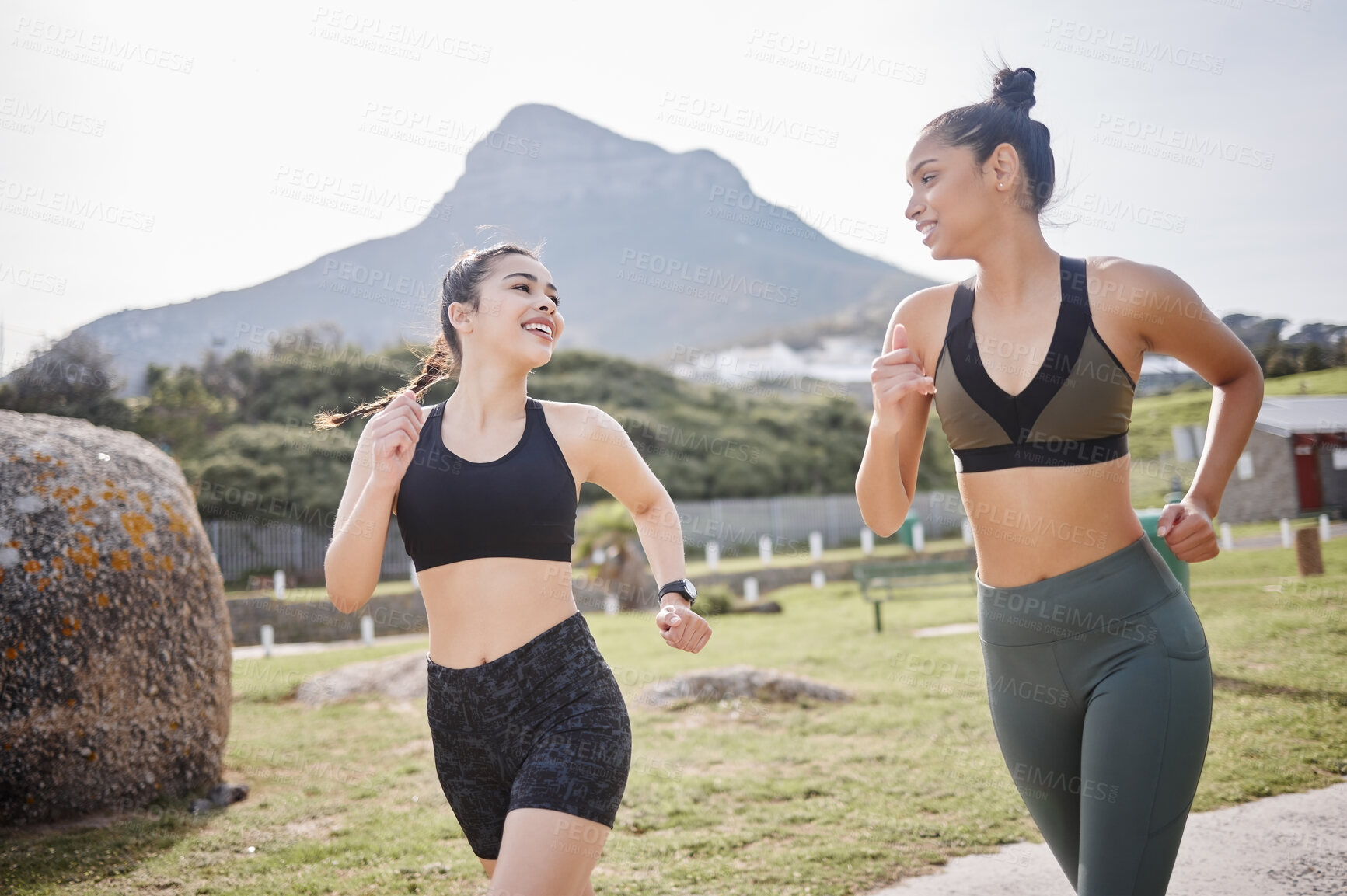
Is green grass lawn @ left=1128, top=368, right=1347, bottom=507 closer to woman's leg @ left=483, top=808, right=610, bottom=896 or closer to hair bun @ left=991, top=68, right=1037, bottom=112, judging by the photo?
hair bun @ left=991, top=68, right=1037, bottom=112

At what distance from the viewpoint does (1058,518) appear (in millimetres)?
2438

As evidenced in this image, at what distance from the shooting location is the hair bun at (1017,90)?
2.73 metres

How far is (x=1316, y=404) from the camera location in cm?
2880

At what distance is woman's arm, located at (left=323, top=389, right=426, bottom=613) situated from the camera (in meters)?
2.64

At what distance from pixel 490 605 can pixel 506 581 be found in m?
0.08

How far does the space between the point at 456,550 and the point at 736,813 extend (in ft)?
12.7

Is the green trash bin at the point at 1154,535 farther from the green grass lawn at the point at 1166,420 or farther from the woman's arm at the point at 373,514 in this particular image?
the green grass lawn at the point at 1166,420

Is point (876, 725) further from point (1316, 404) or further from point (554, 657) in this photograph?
point (1316, 404)

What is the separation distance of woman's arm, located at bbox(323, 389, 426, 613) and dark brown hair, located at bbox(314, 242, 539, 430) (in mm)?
199

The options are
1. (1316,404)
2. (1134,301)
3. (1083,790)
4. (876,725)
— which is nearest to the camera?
(1083,790)

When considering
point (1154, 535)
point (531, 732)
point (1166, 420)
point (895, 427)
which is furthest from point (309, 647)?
point (1166, 420)

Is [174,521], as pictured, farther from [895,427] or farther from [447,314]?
[895,427]

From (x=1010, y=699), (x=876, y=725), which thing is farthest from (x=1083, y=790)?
(x=876, y=725)

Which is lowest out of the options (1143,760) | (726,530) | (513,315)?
(726,530)
